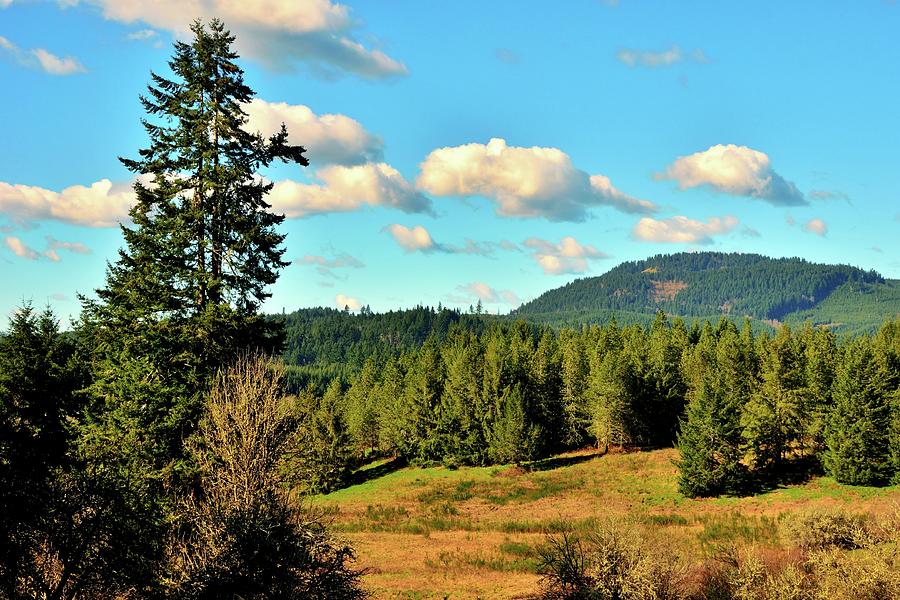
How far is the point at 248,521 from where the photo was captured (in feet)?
43.4

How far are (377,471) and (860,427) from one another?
5407cm

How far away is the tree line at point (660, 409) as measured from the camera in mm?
49438

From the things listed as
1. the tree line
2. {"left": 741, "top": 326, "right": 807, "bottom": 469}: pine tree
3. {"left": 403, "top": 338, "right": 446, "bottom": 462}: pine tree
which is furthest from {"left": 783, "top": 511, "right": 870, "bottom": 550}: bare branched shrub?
{"left": 403, "top": 338, "right": 446, "bottom": 462}: pine tree

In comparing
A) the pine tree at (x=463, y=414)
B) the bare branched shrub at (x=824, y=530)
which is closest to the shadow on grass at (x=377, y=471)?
the pine tree at (x=463, y=414)

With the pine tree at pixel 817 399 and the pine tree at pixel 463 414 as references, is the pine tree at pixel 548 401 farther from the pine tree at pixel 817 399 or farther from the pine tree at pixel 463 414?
the pine tree at pixel 817 399

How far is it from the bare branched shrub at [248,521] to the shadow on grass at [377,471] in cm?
5610

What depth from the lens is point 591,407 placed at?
72062 millimetres

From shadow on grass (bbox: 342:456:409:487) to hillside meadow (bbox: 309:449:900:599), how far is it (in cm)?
65

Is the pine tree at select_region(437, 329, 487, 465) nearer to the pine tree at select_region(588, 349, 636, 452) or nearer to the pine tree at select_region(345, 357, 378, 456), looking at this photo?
the pine tree at select_region(588, 349, 636, 452)

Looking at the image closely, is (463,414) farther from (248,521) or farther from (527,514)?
(248,521)

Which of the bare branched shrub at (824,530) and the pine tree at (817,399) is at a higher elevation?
the pine tree at (817,399)

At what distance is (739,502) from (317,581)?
4548 centimetres

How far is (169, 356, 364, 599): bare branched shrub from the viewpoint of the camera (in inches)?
499

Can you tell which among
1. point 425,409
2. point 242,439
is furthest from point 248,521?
point 425,409
